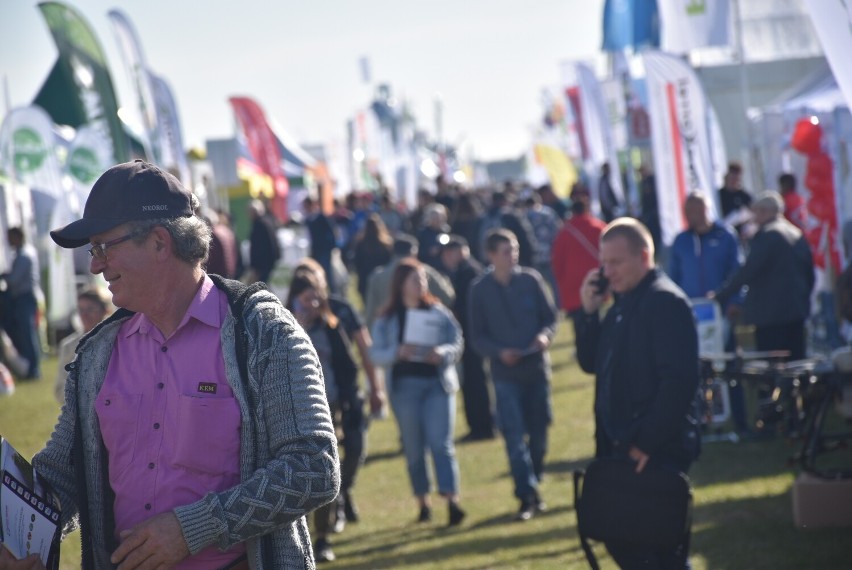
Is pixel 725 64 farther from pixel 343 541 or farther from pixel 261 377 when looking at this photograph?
pixel 261 377

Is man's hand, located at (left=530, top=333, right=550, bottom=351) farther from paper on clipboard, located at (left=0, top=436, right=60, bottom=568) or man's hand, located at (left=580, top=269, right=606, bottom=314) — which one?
paper on clipboard, located at (left=0, top=436, right=60, bottom=568)

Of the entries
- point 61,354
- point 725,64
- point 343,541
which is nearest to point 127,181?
point 61,354

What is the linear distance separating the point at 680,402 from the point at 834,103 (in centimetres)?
1001

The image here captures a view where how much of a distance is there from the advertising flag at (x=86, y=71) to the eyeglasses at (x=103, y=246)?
11.3 m

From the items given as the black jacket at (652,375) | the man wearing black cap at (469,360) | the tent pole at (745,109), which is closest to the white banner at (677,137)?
the man wearing black cap at (469,360)

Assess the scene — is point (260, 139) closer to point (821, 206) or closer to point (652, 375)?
point (821, 206)

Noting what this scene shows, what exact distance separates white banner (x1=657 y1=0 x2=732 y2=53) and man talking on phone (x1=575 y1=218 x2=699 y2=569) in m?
9.25

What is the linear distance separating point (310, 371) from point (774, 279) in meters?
8.56

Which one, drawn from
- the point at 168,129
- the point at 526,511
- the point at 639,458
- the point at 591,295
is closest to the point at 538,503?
the point at 526,511

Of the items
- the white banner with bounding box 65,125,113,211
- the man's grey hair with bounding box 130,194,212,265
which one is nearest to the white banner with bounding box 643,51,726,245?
the white banner with bounding box 65,125,113,211

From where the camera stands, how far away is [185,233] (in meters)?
3.40

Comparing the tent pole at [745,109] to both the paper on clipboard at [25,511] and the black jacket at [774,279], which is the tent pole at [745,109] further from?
the paper on clipboard at [25,511]

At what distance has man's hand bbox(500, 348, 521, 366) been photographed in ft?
32.0

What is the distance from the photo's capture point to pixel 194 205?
3494 millimetres
